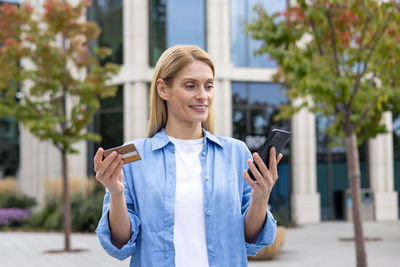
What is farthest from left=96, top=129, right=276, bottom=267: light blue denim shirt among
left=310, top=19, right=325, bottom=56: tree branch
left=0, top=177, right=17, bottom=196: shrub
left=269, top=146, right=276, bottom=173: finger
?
left=0, top=177, right=17, bottom=196: shrub

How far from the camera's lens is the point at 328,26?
9.91 m

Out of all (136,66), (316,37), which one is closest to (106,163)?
(316,37)

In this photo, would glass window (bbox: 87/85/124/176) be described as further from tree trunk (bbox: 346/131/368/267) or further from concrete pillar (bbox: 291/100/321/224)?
tree trunk (bbox: 346/131/368/267)

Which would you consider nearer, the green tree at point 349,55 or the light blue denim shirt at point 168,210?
the light blue denim shirt at point 168,210

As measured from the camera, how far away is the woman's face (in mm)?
2586

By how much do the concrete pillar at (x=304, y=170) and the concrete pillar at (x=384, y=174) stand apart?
253 centimetres

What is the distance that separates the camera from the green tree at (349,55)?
9.22 meters

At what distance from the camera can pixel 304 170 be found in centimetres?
2272

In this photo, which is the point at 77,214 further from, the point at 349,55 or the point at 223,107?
the point at 349,55

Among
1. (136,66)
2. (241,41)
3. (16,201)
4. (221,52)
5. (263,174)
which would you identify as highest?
(241,41)

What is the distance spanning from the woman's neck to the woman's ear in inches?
5.7

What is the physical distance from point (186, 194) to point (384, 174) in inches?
879

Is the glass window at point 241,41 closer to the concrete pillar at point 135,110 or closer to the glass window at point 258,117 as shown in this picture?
the glass window at point 258,117

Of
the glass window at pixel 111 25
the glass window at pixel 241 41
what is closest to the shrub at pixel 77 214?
the glass window at pixel 111 25
